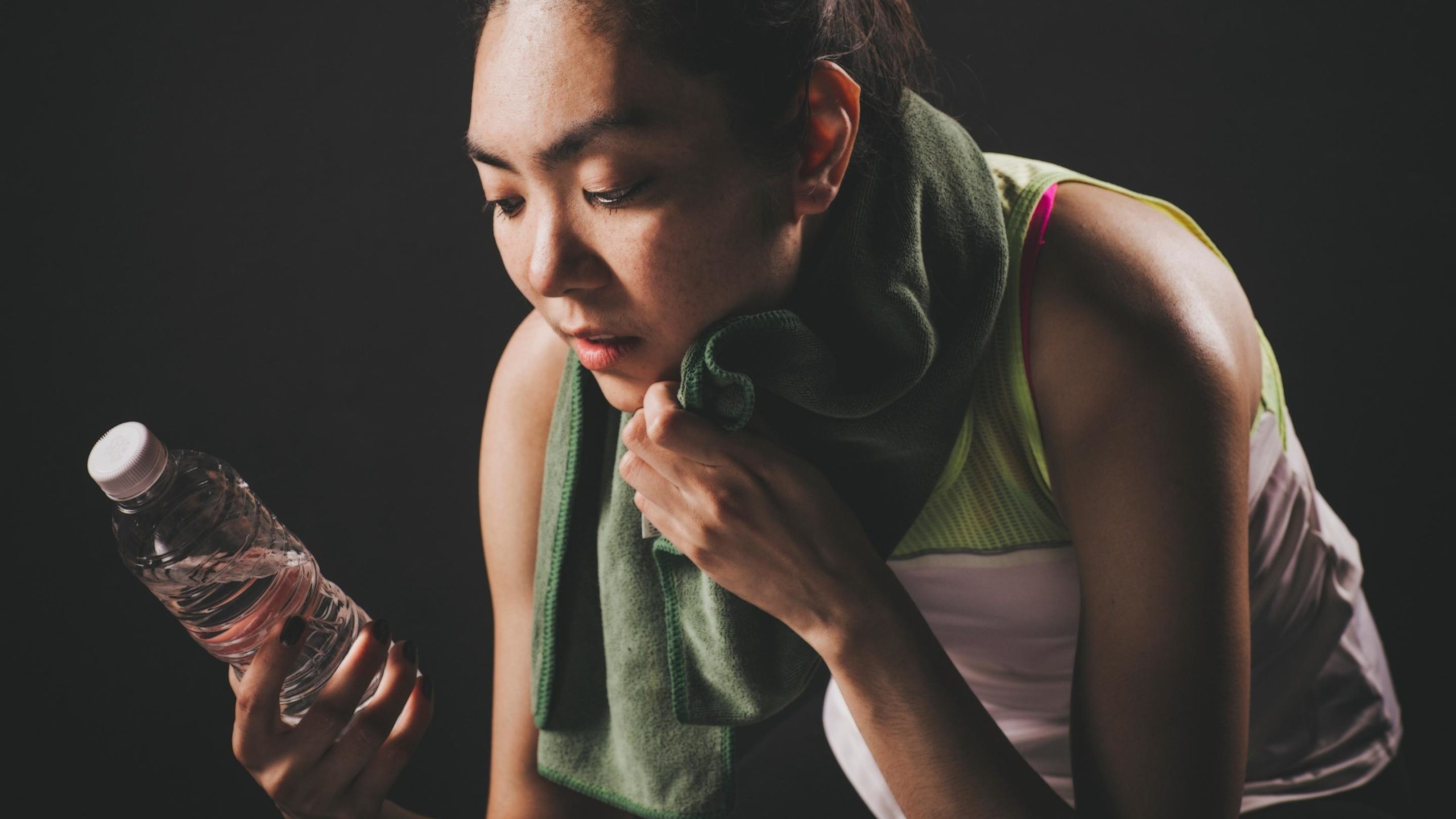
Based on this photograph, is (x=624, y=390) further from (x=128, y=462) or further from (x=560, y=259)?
(x=128, y=462)

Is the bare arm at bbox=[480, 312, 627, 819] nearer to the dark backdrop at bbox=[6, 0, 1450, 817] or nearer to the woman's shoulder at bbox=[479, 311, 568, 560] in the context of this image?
the woman's shoulder at bbox=[479, 311, 568, 560]

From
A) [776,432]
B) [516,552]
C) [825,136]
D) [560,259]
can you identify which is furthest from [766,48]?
[516,552]

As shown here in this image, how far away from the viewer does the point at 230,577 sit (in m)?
1.12

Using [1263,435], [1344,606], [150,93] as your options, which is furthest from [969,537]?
[150,93]

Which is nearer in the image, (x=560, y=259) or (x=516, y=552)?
(x=560, y=259)

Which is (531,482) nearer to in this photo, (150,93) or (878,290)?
(878,290)

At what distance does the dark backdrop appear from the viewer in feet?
4.93

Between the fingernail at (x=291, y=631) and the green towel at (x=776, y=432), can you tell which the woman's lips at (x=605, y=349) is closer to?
the green towel at (x=776, y=432)

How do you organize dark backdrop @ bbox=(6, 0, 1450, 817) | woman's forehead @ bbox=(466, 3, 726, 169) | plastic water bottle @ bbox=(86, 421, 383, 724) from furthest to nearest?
dark backdrop @ bbox=(6, 0, 1450, 817), plastic water bottle @ bbox=(86, 421, 383, 724), woman's forehead @ bbox=(466, 3, 726, 169)

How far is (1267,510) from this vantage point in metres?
1.06

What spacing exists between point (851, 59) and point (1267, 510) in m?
0.56

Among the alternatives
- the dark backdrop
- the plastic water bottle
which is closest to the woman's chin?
the plastic water bottle

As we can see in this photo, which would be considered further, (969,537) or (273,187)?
(273,187)

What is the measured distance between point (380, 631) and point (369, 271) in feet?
2.48
